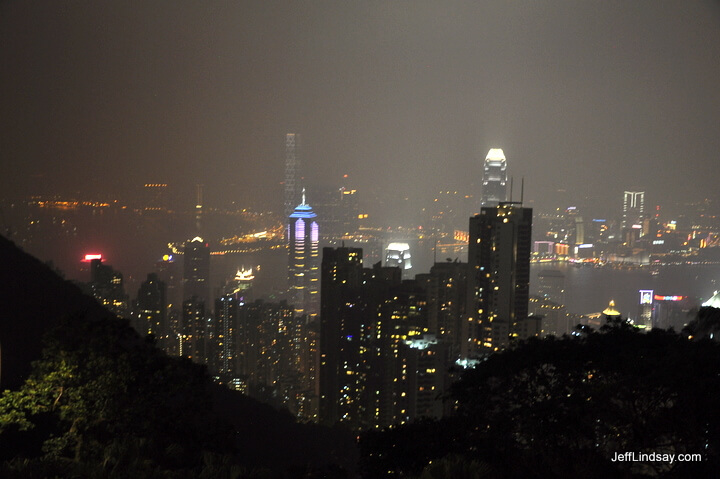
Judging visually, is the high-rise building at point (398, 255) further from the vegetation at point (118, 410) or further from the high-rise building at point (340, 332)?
the vegetation at point (118, 410)

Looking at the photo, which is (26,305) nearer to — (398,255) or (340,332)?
(340,332)

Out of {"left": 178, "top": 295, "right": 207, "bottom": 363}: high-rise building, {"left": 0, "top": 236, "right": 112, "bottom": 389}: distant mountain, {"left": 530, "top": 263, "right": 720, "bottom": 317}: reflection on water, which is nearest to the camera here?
{"left": 0, "top": 236, "right": 112, "bottom": 389}: distant mountain

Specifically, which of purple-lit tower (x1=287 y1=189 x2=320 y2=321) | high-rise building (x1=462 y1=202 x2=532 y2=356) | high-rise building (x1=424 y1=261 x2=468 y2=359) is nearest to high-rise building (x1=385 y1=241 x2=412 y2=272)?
high-rise building (x1=424 y1=261 x2=468 y2=359)

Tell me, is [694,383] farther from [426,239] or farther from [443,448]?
[426,239]

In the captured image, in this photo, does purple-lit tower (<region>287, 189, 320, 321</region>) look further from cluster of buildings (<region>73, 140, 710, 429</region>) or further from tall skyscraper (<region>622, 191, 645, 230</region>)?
tall skyscraper (<region>622, 191, 645, 230</region>)

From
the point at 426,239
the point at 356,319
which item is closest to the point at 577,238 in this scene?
the point at 426,239

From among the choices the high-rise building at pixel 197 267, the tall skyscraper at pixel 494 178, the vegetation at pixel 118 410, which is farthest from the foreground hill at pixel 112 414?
the tall skyscraper at pixel 494 178
